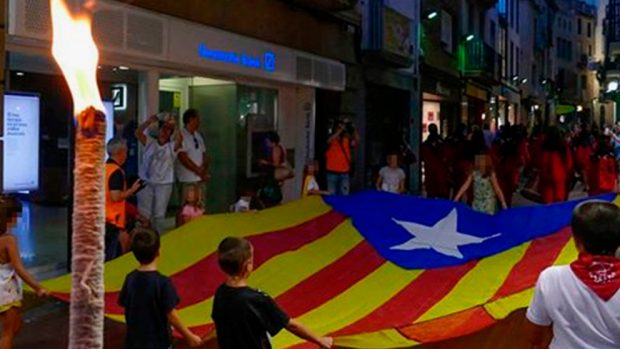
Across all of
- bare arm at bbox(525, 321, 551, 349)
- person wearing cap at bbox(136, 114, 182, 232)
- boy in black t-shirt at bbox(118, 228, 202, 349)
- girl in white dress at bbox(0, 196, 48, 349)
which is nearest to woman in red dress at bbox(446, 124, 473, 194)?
person wearing cap at bbox(136, 114, 182, 232)

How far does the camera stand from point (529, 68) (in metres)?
55.4

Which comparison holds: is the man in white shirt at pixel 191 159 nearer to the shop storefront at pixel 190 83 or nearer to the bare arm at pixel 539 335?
the shop storefront at pixel 190 83

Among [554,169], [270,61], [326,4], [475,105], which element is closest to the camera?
[554,169]

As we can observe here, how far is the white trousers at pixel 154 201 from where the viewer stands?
998 centimetres

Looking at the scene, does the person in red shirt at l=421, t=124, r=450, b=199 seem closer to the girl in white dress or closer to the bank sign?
the bank sign

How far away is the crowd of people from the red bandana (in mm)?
6933

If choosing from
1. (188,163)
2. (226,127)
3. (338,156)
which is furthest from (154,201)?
(338,156)

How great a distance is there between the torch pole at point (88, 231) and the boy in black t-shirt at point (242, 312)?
78.2 inches

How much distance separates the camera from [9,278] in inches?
Result: 215

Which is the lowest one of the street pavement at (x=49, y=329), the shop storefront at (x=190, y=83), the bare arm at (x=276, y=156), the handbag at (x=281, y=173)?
the street pavement at (x=49, y=329)

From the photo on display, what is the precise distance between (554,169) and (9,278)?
8907 mm

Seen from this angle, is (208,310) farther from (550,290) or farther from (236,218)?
(550,290)

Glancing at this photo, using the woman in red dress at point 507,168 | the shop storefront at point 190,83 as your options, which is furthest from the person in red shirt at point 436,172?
the shop storefront at point 190,83

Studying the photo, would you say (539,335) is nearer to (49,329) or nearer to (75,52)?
(75,52)
